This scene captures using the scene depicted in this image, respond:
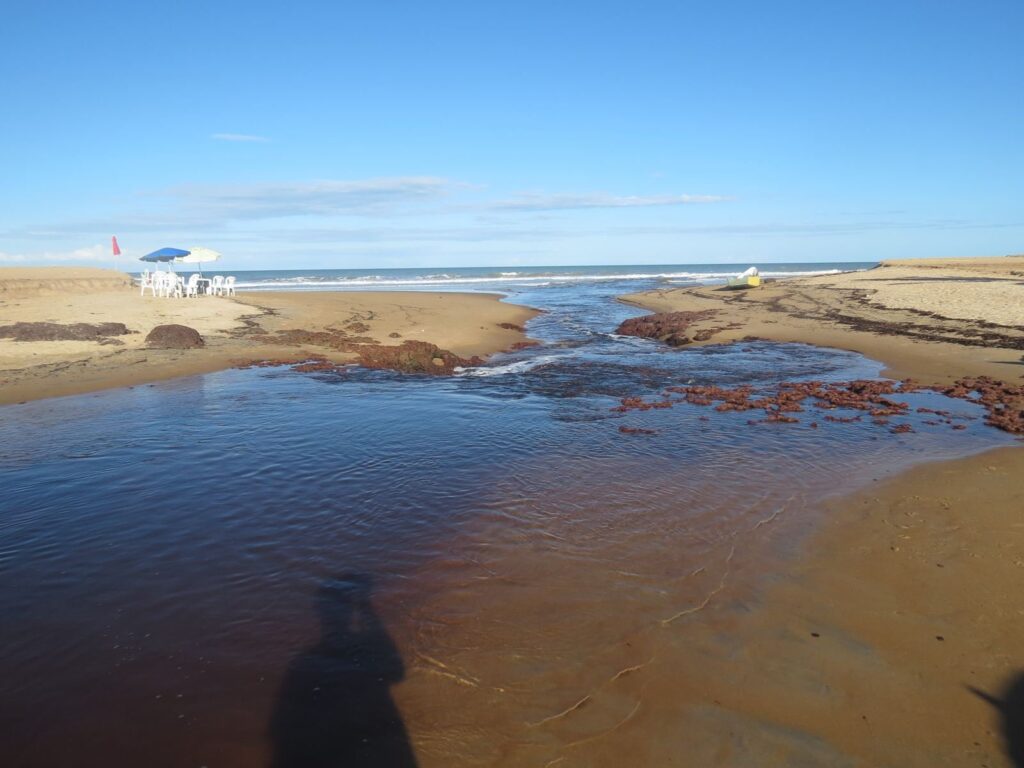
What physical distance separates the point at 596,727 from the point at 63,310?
22815 millimetres

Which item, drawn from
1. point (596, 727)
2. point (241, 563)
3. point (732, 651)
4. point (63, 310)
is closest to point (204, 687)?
point (241, 563)

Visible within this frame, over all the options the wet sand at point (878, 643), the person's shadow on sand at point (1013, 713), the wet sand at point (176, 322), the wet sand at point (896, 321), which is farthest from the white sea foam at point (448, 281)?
the person's shadow on sand at point (1013, 713)

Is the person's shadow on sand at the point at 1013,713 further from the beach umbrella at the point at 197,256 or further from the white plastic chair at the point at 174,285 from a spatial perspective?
the beach umbrella at the point at 197,256

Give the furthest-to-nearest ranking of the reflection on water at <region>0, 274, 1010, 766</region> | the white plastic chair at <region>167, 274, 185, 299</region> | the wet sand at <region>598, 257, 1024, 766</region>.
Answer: the white plastic chair at <region>167, 274, 185, 299</region>
the reflection on water at <region>0, 274, 1010, 766</region>
the wet sand at <region>598, 257, 1024, 766</region>

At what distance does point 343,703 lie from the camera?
3.93 metres

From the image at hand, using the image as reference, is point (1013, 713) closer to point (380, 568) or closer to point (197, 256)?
point (380, 568)

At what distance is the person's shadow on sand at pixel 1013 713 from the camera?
139 inches

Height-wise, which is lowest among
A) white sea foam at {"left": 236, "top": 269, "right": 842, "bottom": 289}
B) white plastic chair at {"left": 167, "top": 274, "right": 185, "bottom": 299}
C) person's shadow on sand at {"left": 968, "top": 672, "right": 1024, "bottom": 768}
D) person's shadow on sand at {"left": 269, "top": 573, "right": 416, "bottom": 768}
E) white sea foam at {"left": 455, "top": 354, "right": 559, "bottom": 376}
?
person's shadow on sand at {"left": 968, "top": 672, "right": 1024, "bottom": 768}

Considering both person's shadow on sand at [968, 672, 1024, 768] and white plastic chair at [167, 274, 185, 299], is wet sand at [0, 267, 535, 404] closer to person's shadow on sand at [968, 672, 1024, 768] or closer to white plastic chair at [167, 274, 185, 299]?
white plastic chair at [167, 274, 185, 299]

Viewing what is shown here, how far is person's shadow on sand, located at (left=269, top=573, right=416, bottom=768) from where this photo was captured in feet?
11.6

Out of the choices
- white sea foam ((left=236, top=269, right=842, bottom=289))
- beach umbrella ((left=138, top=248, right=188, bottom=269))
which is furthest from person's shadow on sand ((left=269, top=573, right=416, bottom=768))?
white sea foam ((left=236, top=269, right=842, bottom=289))

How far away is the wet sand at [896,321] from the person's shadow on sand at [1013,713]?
11694 millimetres

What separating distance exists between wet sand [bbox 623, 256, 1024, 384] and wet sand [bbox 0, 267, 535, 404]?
414 inches

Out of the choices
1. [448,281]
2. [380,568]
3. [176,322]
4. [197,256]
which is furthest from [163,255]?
[448,281]
